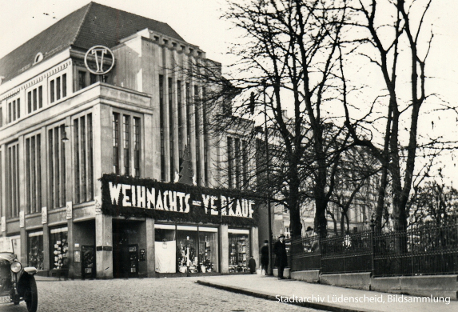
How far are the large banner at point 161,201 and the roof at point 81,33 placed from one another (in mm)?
11025

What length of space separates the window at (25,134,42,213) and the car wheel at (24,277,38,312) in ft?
115

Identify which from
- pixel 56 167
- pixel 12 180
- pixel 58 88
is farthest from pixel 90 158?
pixel 12 180

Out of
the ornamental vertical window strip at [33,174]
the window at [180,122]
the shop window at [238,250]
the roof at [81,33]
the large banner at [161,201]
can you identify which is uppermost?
the roof at [81,33]

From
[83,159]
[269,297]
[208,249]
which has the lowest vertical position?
[208,249]

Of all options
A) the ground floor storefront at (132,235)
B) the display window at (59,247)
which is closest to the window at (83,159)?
the ground floor storefront at (132,235)

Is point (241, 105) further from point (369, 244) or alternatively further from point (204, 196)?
point (204, 196)

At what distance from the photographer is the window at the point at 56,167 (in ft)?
144

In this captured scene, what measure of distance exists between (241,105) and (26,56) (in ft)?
122

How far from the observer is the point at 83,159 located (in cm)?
4228

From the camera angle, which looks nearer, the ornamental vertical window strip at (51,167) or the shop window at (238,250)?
the ornamental vertical window strip at (51,167)

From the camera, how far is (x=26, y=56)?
54.8 metres

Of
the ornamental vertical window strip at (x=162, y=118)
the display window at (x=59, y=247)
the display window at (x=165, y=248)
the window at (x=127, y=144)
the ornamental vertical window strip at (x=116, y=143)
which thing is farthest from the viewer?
the ornamental vertical window strip at (x=162, y=118)

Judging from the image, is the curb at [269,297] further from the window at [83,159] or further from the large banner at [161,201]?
the window at [83,159]

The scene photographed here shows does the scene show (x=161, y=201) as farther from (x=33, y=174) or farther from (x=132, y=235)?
(x=33, y=174)
